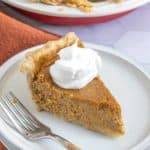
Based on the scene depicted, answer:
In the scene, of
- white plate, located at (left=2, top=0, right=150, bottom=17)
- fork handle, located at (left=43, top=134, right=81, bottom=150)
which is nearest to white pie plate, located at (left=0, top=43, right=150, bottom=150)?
fork handle, located at (left=43, top=134, right=81, bottom=150)

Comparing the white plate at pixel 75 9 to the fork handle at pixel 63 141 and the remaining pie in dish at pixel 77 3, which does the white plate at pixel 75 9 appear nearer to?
the remaining pie in dish at pixel 77 3

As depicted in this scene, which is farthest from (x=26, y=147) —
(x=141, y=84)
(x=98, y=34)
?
(x=98, y=34)

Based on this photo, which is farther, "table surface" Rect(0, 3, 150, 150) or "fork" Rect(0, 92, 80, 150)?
"table surface" Rect(0, 3, 150, 150)

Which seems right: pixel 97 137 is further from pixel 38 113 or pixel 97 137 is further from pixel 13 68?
pixel 13 68

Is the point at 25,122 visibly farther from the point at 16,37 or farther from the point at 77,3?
the point at 77,3

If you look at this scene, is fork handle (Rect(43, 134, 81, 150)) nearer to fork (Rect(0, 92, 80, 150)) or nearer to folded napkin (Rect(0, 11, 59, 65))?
fork (Rect(0, 92, 80, 150))

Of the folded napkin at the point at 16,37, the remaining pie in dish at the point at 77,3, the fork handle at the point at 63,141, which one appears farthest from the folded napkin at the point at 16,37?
the fork handle at the point at 63,141

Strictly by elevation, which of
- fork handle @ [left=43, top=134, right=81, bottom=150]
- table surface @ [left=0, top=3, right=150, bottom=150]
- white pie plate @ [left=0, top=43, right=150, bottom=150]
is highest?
Answer: table surface @ [left=0, top=3, right=150, bottom=150]
